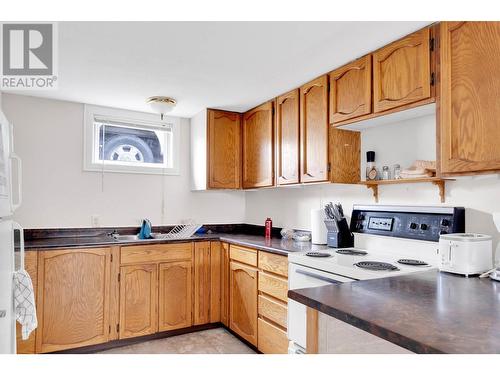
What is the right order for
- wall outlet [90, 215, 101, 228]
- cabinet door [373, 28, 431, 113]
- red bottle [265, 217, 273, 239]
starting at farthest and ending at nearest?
red bottle [265, 217, 273, 239] < wall outlet [90, 215, 101, 228] < cabinet door [373, 28, 431, 113]

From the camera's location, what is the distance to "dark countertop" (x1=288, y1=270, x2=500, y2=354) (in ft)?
2.67

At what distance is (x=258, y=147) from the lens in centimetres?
320

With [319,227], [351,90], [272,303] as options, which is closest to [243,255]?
[272,303]

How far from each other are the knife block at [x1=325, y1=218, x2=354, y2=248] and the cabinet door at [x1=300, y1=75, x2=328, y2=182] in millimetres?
349

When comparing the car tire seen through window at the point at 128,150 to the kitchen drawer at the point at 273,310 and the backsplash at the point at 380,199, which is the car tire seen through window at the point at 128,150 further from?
the kitchen drawer at the point at 273,310

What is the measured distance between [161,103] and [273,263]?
5.47ft

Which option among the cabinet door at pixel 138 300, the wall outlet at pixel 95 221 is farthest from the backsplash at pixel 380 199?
the wall outlet at pixel 95 221

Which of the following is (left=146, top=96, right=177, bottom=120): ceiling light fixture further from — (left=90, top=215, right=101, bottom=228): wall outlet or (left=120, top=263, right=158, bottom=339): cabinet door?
(left=120, top=263, right=158, bottom=339): cabinet door

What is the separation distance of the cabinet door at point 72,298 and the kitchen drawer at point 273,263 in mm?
1230

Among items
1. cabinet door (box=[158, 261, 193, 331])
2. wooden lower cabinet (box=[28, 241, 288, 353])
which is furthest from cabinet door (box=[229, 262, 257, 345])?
cabinet door (box=[158, 261, 193, 331])

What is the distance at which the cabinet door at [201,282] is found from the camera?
10.0 feet

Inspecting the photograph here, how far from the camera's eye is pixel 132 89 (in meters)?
2.72

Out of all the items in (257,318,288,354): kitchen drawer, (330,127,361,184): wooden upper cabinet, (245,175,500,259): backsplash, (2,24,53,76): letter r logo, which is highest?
(2,24,53,76): letter r logo

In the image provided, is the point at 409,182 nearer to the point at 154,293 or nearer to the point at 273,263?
the point at 273,263
